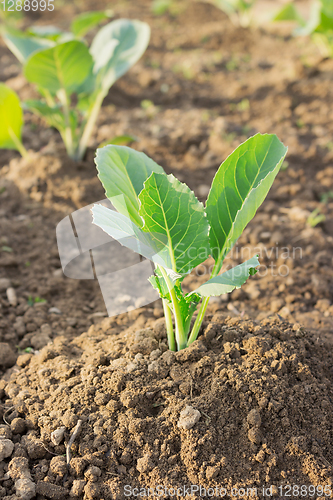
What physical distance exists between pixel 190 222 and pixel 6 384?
0.89 metres

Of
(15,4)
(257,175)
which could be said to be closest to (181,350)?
(257,175)

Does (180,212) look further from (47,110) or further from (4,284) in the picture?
(47,110)

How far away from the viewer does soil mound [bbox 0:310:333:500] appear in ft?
3.81

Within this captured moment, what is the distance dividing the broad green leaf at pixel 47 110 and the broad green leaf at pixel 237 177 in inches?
60.4

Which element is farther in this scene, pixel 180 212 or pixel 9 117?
pixel 9 117

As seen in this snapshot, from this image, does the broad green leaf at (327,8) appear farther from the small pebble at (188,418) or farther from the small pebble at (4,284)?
the small pebble at (188,418)

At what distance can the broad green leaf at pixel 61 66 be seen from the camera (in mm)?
2258

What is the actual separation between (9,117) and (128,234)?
1826mm

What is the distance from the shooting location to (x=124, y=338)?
1.55 meters

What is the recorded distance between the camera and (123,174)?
1.38 metres

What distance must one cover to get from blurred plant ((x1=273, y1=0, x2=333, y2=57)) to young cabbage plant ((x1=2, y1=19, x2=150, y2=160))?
1.82 meters

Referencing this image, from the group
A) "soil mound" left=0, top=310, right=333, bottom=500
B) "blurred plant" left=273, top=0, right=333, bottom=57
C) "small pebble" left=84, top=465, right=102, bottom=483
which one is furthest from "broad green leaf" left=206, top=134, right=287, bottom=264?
"blurred plant" left=273, top=0, right=333, bottom=57

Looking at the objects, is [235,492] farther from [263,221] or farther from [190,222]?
[263,221]

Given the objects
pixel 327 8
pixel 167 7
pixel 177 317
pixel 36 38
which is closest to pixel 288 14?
pixel 327 8
